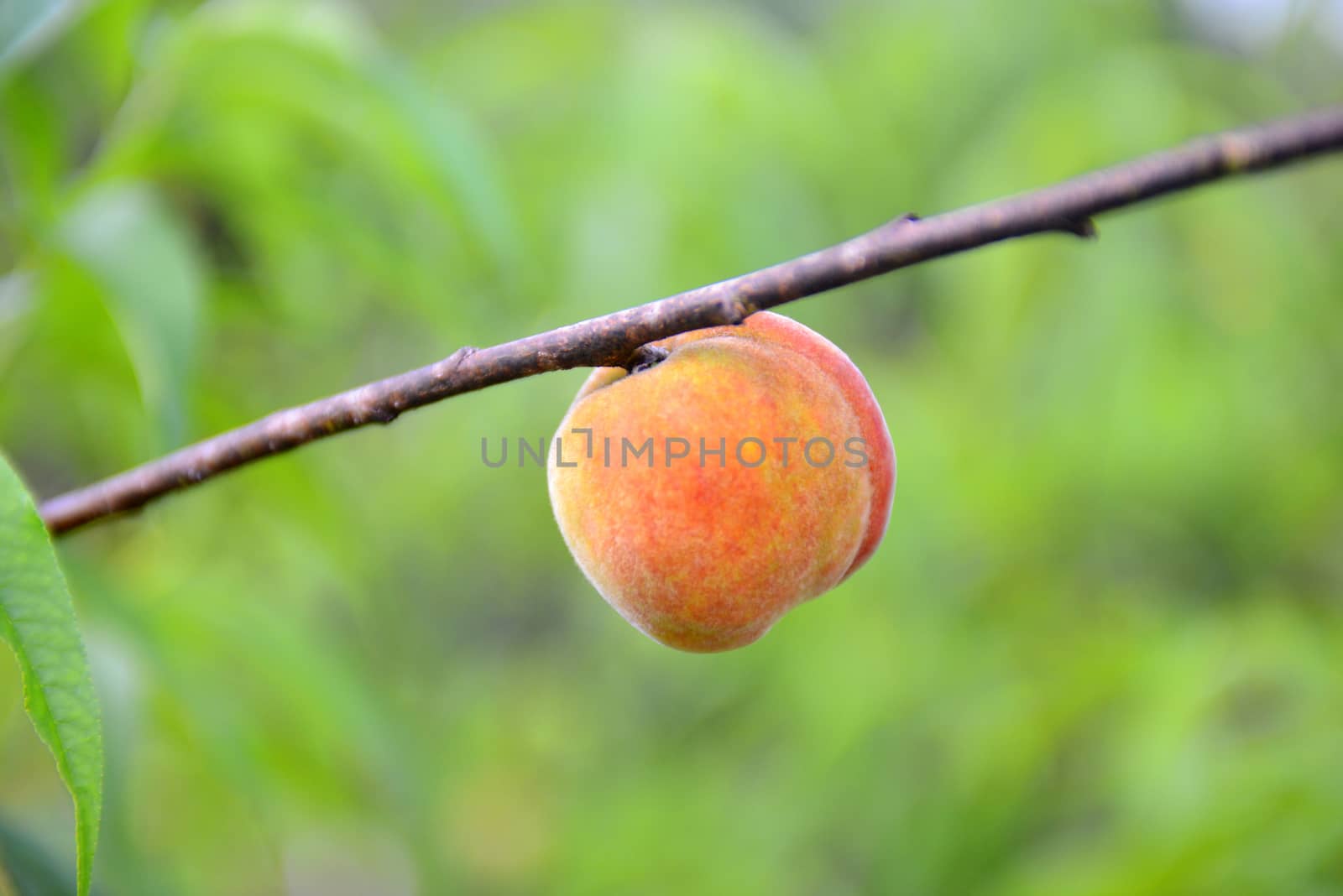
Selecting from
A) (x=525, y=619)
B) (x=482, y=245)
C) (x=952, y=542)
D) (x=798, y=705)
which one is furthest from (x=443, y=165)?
(x=525, y=619)

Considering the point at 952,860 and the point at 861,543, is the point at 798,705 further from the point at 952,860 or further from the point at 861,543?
the point at 861,543


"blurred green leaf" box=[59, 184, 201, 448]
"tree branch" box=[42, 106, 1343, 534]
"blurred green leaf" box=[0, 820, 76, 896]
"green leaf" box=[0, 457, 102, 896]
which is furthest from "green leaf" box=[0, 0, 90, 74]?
"blurred green leaf" box=[0, 820, 76, 896]

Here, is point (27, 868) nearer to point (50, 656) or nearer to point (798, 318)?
point (50, 656)

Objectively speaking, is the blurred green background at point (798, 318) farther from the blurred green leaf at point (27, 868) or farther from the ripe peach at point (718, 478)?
the ripe peach at point (718, 478)

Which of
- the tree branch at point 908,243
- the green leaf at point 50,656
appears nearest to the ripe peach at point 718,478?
the tree branch at point 908,243

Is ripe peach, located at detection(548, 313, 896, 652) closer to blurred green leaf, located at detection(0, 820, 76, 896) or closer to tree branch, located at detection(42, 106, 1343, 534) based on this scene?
tree branch, located at detection(42, 106, 1343, 534)

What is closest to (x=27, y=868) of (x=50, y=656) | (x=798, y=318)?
(x=50, y=656)
